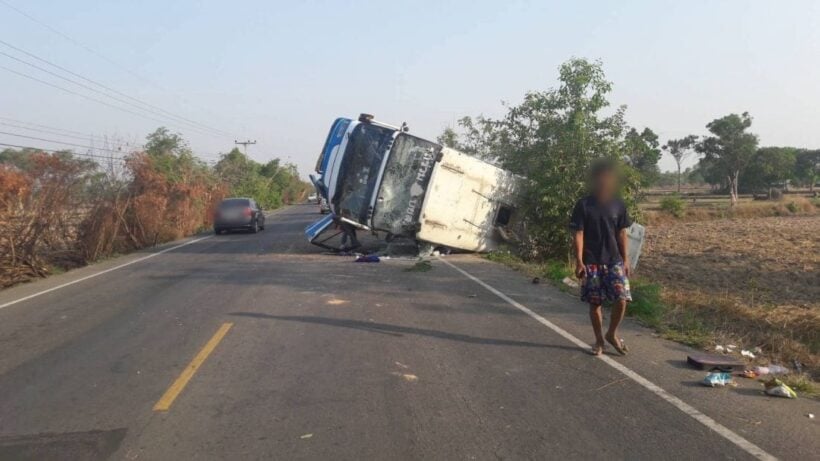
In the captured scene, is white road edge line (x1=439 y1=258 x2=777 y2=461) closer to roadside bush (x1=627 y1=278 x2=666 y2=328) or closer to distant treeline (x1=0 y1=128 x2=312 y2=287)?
roadside bush (x1=627 y1=278 x2=666 y2=328)

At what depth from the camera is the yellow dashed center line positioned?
217 inches

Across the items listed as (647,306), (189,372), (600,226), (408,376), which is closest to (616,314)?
(600,226)

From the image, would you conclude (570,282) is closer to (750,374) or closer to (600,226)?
(600,226)

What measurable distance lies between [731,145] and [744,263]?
53574mm

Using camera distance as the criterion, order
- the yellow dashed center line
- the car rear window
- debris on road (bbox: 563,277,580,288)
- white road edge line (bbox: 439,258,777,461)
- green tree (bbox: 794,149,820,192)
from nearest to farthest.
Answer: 1. white road edge line (bbox: 439,258,777,461)
2. the yellow dashed center line
3. debris on road (bbox: 563,277,580,288)
4. the car rear window
5. green tree (bbox: 794,149,820,192)

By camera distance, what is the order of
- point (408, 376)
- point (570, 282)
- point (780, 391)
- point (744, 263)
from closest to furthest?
1. point (780, 391)
2. point (408, 376)
3. point (570, 282)
4. point (744, 263)

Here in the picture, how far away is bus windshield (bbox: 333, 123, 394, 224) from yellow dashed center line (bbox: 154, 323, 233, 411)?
917cm

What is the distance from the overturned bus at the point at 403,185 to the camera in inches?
671

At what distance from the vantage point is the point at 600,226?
700 centimetres

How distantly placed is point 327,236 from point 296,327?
39.7 ft

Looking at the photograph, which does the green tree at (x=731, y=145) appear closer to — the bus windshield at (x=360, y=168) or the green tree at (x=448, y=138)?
the green tree at (x=448, y=138)

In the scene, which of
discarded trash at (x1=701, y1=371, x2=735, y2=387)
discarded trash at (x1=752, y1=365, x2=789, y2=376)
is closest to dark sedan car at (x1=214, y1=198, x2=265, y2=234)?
discarded trash at (x1=752, y1=365, x2=789, y2=376)

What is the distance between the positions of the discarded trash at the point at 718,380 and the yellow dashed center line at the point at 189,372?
4642 millimetres

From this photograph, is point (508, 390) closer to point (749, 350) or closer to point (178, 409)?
point (178, 409)
